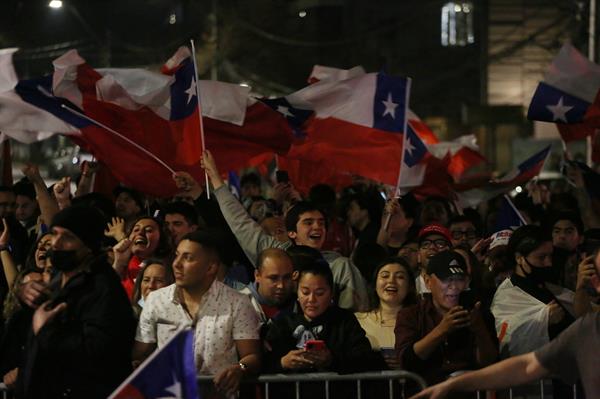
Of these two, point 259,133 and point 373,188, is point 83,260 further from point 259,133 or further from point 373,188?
point 373,188

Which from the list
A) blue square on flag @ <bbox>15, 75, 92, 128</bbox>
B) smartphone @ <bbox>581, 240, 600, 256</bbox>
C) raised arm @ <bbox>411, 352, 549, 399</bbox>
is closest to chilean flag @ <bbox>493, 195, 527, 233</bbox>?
smartphone @ <bbox>581, 240, 600, 256</bbox>

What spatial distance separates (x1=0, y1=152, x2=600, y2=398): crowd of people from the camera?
710 centimetres

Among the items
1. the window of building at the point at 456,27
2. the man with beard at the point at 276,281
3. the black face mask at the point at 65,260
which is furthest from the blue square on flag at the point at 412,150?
the window of building at the point at 456,27

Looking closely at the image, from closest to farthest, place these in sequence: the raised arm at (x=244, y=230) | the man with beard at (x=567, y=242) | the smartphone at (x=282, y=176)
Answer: the raised arm at (x=244, y=230) < the man with beard at (x=567, y=242) < the smartphone at (x=282, y=176)

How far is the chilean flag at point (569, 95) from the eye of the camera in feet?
45.9

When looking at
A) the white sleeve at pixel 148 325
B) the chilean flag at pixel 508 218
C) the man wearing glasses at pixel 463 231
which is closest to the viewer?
the white sleeve at pixel 148 325

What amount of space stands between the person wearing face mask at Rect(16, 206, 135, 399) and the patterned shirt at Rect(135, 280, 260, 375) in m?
0.59

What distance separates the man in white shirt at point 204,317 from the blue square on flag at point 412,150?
6.15m

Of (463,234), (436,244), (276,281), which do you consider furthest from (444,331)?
(463,234)

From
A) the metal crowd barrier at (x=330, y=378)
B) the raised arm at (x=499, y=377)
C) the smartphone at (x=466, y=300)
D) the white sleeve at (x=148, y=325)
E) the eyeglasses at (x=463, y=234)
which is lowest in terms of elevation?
the metal crowd barrier at (x=330, y=378)

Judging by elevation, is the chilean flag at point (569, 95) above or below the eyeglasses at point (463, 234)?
above

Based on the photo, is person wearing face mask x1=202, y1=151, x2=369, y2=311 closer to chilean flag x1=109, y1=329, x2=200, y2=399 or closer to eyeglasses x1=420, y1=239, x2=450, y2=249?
eyeglasses x1=420, y1=239, x2=450, y2=249

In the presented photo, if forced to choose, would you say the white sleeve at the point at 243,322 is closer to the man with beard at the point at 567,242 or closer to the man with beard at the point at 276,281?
the man with beard at the point at 276,281

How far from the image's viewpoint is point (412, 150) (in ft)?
46.1
